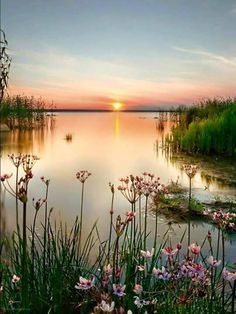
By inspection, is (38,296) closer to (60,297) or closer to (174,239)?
(60,297)

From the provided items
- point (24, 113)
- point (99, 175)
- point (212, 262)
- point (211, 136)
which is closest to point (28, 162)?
point (212, 262)

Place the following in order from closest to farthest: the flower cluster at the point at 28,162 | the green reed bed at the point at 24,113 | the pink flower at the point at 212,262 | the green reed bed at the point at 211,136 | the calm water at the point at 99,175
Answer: the flower cluster at the point at 28,162 → the pink flower at the point at 212,262 → the calm water at the point at 99,175 → the green reed bed at the point at 211,136 → the green reed bed at the point at 24,113

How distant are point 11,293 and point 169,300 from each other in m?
0.98

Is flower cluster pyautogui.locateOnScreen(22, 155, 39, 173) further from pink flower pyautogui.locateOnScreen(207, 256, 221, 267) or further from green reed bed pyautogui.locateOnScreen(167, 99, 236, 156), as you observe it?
green reed bed pyautogui.locateOnScreen(167, 99, 236, 156)

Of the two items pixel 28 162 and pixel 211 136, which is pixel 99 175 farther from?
pixel 28 162

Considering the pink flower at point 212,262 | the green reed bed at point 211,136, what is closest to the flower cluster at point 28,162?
the pink flower at point 212,262

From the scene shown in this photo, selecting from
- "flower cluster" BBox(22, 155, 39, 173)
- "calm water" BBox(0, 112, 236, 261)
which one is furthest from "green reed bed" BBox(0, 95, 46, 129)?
"flower cluster" BBox(22, 155, 39, 173)

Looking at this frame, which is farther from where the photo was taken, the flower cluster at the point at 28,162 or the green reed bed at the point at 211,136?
the green reed bed at the point at 211,136

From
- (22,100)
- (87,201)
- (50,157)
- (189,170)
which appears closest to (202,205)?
(87,201)

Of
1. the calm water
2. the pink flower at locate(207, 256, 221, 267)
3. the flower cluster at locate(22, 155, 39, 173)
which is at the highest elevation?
the flower cluster at locate(22, 155, 39, 173)

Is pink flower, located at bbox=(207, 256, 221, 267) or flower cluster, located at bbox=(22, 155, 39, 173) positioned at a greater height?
flower cluster, located at bbox=(22, 155, 39, 173)

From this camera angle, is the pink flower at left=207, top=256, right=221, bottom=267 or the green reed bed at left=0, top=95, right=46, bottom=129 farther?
the green reed bed at left=0, top=95, right=46, bottom=129

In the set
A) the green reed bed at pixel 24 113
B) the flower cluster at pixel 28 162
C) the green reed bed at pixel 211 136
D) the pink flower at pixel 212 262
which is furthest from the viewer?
the green reed bed at pixel 24 113

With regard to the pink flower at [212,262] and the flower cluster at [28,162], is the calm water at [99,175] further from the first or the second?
the pink flower at [212,262]
